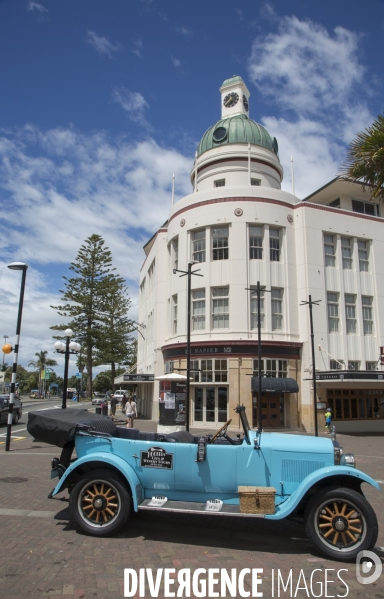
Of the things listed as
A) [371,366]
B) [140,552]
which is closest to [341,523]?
[140,552]

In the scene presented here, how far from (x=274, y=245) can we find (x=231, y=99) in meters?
16.1

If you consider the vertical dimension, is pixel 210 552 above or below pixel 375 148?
below

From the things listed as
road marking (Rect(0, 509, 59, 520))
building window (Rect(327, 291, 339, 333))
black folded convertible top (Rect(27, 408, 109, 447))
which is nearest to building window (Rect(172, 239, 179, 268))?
building window (Rect(327, 291, 339, 333))

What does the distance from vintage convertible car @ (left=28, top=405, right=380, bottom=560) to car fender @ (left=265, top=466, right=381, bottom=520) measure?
11 mm

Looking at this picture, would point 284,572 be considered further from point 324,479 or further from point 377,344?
point 377,344

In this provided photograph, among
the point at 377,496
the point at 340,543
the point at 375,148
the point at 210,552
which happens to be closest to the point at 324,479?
the point at 340,543

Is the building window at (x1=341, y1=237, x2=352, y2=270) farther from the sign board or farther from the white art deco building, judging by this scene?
the sign board

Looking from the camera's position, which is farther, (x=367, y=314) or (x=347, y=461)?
(x=367, y=314)

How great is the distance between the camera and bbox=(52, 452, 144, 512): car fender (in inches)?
222

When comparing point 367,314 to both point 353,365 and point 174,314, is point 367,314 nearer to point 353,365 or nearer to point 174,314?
point 353,365

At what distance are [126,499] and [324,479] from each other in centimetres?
249

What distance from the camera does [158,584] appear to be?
444cm

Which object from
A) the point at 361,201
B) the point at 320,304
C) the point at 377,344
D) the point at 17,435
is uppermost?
the point at 361,201

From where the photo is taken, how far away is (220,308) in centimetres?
2683
